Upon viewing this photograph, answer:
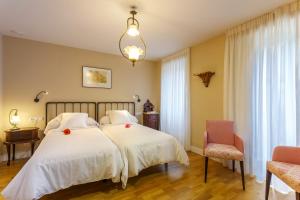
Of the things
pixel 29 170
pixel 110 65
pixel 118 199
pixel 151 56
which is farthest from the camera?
pixel 151 56

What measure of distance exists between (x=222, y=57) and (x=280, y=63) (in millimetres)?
983

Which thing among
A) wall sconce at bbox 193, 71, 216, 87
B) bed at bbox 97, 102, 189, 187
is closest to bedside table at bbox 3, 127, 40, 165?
bed at bbox 97, 102, 189, 187

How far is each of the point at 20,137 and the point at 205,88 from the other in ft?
12.2

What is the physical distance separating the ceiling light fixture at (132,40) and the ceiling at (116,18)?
0.09 metres

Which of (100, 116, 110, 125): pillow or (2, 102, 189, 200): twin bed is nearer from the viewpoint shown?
(2, 102, 189, 200): twin bed

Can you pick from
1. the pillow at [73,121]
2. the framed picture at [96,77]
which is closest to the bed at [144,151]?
the pillow at [73,121]

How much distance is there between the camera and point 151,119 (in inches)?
175

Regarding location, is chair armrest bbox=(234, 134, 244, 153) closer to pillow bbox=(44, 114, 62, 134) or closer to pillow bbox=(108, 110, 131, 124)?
pillow bbox=(108, 110, 131, 124)

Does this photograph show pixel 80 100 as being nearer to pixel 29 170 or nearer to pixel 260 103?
pixel 29 170

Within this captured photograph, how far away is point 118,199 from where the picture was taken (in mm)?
1907

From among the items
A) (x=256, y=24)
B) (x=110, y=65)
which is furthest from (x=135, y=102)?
(x=256, y=24)

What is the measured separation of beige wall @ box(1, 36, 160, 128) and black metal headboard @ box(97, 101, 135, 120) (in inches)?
4.6

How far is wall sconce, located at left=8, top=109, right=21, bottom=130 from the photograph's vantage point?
118 inches

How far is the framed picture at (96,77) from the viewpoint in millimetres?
3840
